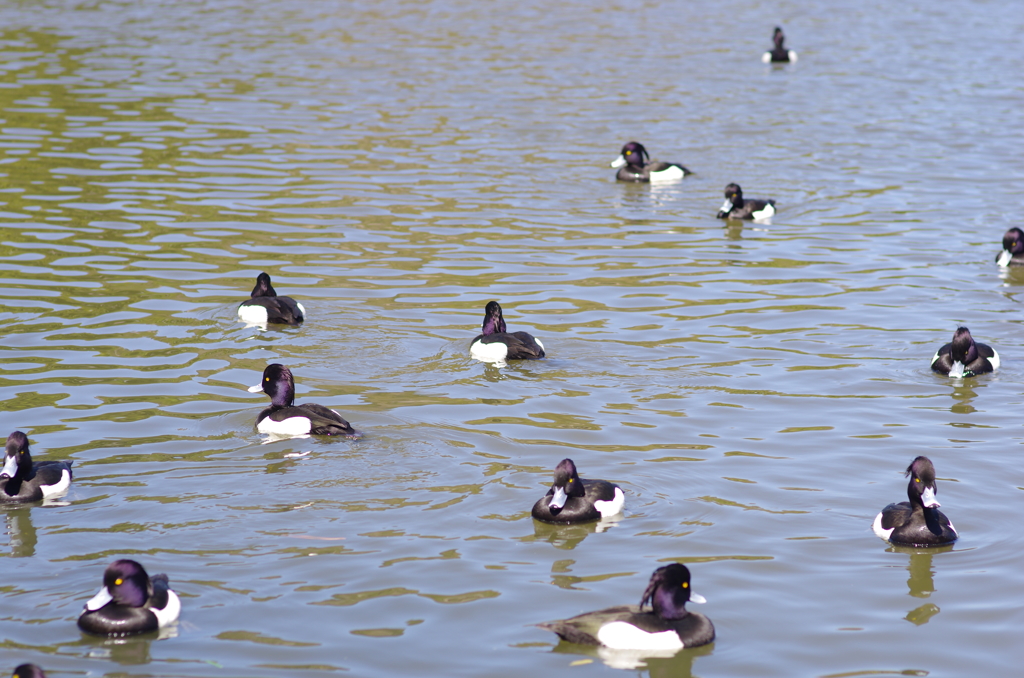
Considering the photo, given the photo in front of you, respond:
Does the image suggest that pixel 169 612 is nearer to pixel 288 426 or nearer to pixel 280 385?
pixel 288 426

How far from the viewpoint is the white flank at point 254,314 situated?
13836mm

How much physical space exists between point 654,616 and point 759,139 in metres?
18.3

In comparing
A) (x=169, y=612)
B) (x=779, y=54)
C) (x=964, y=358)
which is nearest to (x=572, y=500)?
(x=169, y=612)

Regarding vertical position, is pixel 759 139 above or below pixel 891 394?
above

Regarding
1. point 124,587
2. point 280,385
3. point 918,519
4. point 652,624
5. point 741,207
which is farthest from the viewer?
point 741,207

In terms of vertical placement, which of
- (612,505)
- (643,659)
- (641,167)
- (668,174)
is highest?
(641,167)

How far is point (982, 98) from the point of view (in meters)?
28.1

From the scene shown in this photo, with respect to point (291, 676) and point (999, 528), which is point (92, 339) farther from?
point (999, 528)

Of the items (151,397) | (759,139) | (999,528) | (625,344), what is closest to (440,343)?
(625,344)

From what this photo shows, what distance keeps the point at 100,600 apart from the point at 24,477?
217 centimetres

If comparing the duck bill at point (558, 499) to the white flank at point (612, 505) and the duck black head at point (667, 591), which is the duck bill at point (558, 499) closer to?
the white flank at point (612, 505)

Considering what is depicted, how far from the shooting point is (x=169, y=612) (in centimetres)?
784

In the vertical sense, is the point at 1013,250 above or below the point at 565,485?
above

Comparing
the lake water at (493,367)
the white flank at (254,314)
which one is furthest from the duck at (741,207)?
the white flank at (254,314)
